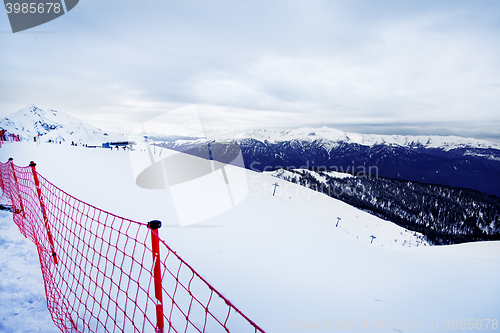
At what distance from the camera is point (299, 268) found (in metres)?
8.27

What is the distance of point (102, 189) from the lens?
35.3 ft

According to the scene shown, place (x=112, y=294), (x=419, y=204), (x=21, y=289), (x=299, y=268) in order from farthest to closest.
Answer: (x=419, y=204) < (x=299, y=268) < (x=112, y=294) < (x=21, y=289)

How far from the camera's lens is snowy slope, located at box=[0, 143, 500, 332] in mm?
6008

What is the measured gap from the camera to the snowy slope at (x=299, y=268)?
601 cm

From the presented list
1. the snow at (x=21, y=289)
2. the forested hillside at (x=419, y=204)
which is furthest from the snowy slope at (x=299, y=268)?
the forested hillside at (x=419, y=204)

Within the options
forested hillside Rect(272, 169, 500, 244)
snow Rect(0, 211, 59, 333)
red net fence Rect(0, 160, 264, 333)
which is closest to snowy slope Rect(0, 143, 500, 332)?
snow Rect(0, 211, 59, 333)

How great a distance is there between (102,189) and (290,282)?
34.8 ft

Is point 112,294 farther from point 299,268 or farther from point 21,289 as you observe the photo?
point 299,268

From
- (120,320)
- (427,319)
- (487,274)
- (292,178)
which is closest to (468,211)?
(292,178)

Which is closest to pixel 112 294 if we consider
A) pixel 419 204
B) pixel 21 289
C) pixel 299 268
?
pixel 21 289

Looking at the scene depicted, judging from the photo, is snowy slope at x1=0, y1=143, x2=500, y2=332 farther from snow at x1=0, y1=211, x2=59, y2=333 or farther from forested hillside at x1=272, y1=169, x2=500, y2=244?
forested hillside at x1=272, y1=169, x2=500, y2=244

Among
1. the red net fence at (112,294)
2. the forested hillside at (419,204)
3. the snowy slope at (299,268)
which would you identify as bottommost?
the forested hillside at (419,204)

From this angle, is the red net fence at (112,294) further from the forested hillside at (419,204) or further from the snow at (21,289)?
the forested hillside at (419,204)

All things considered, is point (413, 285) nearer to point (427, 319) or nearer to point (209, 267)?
point (427, 319)
